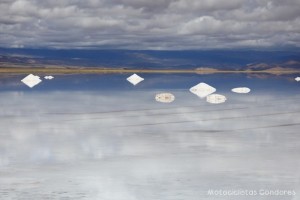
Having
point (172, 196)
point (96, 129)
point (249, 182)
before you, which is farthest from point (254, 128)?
point (172, 196)

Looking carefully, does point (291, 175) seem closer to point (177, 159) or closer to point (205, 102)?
point (177, 159)

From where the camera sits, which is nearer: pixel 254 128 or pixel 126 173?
pixel 126 173

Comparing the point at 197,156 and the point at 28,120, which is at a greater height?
the point at 28,120

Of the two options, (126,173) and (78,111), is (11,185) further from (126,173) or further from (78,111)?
(78,111)

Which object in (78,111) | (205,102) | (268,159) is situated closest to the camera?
(268,159)

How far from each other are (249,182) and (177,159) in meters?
3.26

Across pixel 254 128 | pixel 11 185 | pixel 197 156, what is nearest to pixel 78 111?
pixel 254 128

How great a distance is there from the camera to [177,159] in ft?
50.3

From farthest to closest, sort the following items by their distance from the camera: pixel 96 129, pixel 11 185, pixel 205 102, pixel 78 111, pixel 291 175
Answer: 1. pixel 205 102
2. pixel 78 111
3. pixel 96 129
4. pixel 291 175
5. pixel 11 185

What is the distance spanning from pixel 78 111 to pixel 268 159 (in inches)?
662

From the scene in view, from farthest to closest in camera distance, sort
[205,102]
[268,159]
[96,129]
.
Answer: [205,102], [96,129], [268,159]

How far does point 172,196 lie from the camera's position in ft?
36.9

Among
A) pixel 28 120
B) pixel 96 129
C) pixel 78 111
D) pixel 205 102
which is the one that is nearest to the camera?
pixel 96 129

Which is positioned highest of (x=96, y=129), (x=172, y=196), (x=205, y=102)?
(x=205, y=102)
